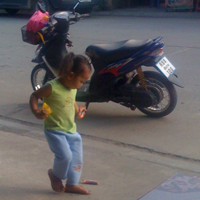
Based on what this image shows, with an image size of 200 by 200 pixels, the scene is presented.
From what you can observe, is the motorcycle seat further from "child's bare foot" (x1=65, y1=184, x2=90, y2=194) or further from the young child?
"child's bare foot" (x1=65, y1=184, x2=90, y2=194)

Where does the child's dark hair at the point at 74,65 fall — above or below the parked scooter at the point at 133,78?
above

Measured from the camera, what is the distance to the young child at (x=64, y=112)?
3.20m

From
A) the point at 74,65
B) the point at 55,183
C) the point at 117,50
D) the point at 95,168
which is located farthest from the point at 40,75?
Answer: the point at 74,65

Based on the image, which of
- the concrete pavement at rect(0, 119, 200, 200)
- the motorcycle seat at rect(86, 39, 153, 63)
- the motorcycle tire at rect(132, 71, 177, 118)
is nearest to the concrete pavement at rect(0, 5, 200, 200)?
the concrete pavement at rect(0, 119, 200, 200)

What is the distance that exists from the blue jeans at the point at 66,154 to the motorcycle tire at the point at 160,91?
6.78 ft

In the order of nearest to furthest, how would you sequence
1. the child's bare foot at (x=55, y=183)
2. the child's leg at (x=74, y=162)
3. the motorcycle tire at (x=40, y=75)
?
the child's leg at (x=74, y=162)
the child's bare foot at (x=55, y=183)
the motorcycle tire at (x=40, y=75)

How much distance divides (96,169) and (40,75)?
270 centimetres

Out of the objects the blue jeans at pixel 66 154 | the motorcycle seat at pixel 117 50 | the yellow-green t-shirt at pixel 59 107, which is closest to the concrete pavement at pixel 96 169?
the blue jeans at pixel 66 154

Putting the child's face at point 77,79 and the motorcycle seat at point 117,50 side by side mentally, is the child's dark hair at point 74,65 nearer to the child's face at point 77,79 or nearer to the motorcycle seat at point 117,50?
the child's face at point 77,79

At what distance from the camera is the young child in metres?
3.20

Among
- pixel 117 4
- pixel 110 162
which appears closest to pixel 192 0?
pixel 117 4

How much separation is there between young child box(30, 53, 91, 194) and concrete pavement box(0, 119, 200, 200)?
0.35 meters

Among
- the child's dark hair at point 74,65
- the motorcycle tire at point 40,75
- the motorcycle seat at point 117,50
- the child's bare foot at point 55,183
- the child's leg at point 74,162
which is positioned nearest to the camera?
the child's dark hair at point 74,65

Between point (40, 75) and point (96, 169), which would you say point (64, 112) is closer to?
point (96, 169)
